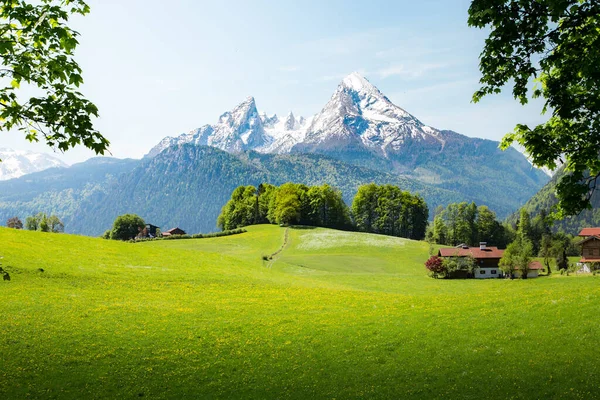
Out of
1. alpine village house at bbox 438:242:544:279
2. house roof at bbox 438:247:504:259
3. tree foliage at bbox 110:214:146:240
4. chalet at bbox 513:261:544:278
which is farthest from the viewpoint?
tree foliage at bbox 110:214:146:240

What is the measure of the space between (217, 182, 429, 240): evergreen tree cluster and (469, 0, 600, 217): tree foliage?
155m

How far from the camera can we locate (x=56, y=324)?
93.7 ft

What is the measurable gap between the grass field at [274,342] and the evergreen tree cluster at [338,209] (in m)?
128

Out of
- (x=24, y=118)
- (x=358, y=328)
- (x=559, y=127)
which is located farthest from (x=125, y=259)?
(x=559, y=127)

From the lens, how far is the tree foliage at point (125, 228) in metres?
192

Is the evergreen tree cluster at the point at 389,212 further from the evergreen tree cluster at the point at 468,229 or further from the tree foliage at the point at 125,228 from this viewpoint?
the tree foliage at the point at 125,228

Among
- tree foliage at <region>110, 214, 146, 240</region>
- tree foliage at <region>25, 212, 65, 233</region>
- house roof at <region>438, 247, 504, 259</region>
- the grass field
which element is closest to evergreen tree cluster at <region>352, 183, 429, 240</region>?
house roof at <region>438, 247, 504, 259</region>

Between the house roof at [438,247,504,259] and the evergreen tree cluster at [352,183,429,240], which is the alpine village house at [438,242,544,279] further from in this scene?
the evergreen tree cluster at [352,183,429,240]

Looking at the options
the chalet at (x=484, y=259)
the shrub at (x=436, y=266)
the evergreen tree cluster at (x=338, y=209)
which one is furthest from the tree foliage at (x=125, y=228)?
the shrub at (x=436, y=266)

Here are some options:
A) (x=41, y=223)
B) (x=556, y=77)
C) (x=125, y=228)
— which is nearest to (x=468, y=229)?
(x=125, y=228)

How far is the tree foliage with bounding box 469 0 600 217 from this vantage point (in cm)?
1563

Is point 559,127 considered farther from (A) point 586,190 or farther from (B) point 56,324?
(B) point 56,324

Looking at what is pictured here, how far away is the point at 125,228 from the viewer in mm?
193375

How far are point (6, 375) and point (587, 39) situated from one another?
92.1 feet
